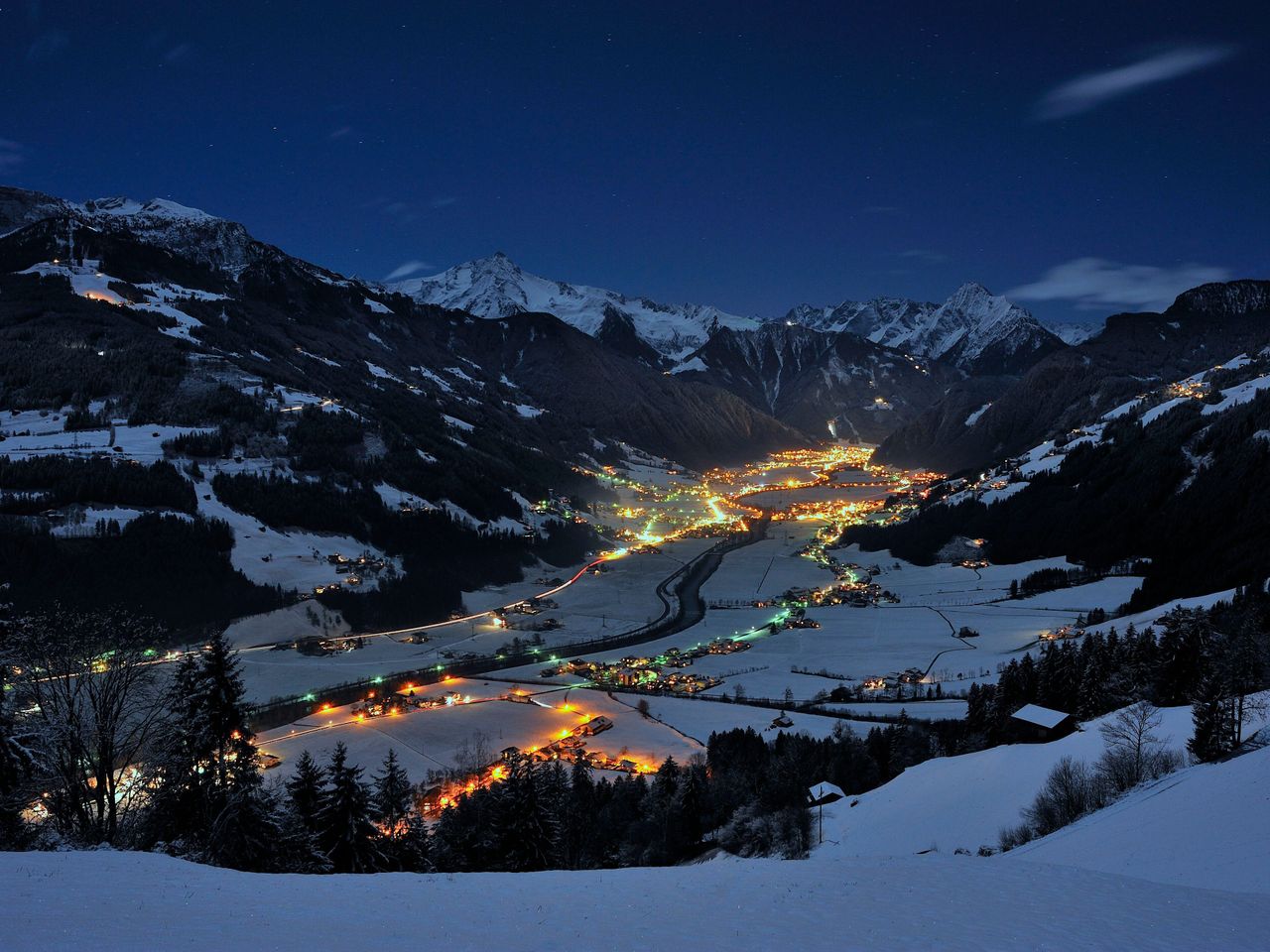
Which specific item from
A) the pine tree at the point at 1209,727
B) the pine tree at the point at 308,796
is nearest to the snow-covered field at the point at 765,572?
the pine tree at the point at 1209,727

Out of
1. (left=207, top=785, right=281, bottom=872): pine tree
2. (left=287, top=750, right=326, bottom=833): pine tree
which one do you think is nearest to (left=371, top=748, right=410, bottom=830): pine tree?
(left=287, top=750, right=326, bottom=833): pine tree

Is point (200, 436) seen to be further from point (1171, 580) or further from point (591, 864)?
point (1171, 580)

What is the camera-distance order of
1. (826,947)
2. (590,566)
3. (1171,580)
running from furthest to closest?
(590,566) < (1171,580) < (826,947)

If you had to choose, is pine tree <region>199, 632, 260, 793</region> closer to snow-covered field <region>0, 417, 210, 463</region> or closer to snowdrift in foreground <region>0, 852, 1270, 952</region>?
snowdrift in foreground <region>0, 852, 1270, 952</region>

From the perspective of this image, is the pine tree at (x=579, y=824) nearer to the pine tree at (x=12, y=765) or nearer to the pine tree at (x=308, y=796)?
the pine tree at (x=308, y=796)

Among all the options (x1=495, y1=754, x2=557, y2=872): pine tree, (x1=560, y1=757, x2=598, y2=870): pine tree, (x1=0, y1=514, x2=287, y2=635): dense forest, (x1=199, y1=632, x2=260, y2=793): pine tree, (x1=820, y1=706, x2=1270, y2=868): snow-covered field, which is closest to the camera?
(x1=820, y1=706, x2=1270, y2=868): snow-covered field

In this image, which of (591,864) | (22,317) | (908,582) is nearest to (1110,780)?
(591,864)
